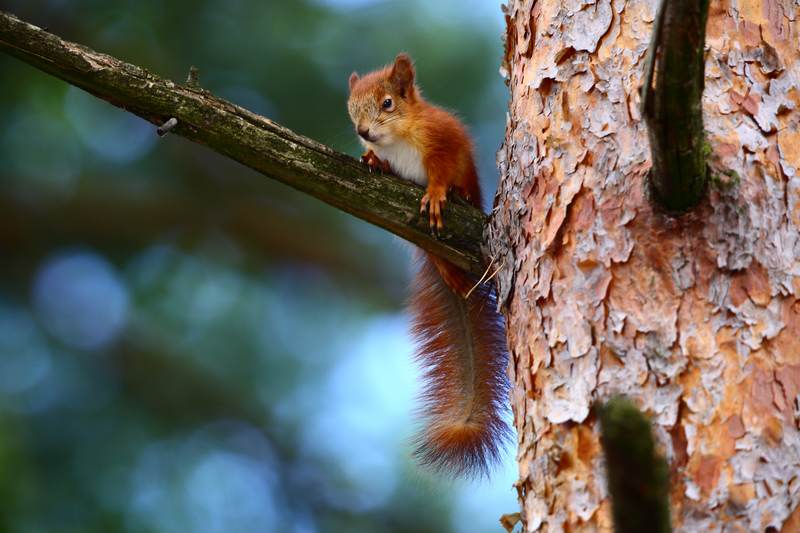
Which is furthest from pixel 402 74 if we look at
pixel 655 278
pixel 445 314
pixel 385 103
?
pixel 655 278

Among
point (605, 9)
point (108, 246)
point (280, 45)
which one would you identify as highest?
point (280, 45)

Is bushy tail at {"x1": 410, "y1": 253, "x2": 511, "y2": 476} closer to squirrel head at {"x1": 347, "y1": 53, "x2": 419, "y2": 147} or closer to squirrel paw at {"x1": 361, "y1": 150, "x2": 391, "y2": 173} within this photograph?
squirrel paw at {"x1": 361, "y1": 150, "x2": 391, "y2": 173}

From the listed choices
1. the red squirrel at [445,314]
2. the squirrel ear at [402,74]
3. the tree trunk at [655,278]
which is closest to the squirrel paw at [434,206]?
the red squirrel at [445,314]

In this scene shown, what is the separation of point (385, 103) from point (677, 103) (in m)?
1.42

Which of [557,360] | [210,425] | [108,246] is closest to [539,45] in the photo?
[557,360]

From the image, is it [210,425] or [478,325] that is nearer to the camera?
[478,325]

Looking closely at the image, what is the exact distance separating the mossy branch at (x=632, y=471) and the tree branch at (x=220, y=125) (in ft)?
3.11

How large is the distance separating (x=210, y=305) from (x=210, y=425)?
48 centimetres

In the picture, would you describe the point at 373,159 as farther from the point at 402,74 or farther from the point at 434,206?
→ the point at 434,206

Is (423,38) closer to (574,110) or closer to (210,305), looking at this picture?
(210,305)

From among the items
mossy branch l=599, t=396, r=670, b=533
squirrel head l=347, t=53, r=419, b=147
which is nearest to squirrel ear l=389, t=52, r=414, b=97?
squirrel head l=347, t=53, r=419, b=147

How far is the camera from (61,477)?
10.5 feet

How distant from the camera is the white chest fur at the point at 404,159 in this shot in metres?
2.21

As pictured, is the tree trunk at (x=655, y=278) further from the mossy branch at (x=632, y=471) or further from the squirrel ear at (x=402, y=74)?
the squirrel ear at (x=402, y=74)
